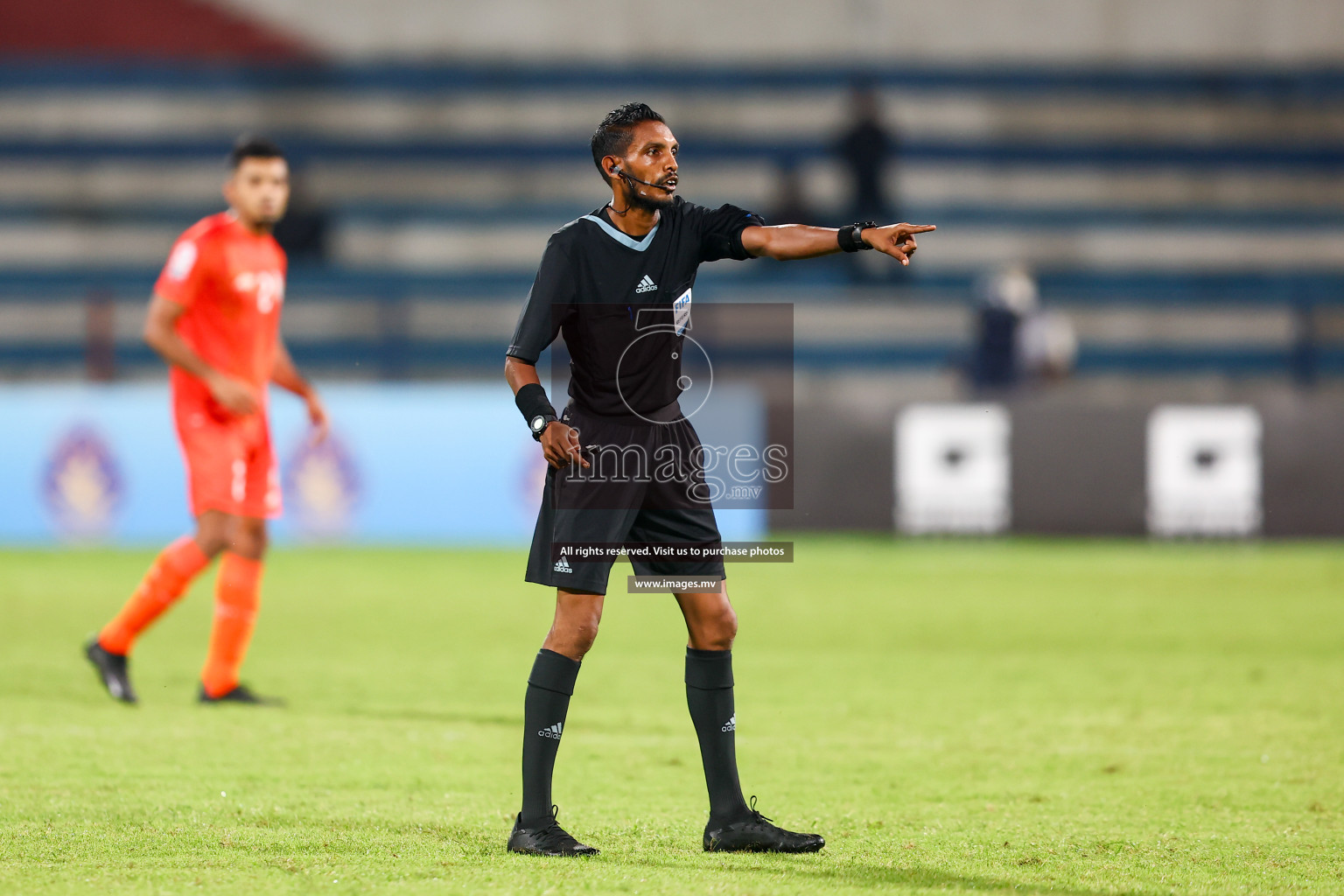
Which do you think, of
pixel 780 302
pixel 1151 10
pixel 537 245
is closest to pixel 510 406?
pixel 780 302

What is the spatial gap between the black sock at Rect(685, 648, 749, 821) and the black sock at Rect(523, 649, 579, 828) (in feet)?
1.08

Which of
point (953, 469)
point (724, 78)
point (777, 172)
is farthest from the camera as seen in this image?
point (724, 78)

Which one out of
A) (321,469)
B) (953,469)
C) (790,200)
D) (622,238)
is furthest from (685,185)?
(622,238)

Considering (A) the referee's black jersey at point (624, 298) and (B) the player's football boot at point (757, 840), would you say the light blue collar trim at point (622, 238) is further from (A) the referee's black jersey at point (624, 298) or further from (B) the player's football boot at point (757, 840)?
(B) the player's football boot at point (757, 840)

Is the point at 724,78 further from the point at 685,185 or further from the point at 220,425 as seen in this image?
the point at 220,425

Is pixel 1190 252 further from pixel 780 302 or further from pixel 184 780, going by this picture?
pixel 184 780

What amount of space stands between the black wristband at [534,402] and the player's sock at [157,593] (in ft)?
9.81

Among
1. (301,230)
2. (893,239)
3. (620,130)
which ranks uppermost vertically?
(301,230)

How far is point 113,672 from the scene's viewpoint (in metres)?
6.73

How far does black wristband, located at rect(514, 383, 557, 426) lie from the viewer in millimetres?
4137

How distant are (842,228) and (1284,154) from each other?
18138 millimetres

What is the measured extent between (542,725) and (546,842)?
29 cm

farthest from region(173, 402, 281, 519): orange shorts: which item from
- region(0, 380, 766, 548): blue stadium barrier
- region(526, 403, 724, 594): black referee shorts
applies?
region(0, 380, 766, 548): blue stadium barrier

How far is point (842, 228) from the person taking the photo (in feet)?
13.9
